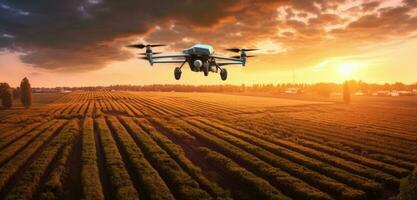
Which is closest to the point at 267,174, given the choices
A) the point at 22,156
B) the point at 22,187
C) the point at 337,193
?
the point at 337,193

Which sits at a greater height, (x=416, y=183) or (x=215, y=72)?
(x=215, y=72)

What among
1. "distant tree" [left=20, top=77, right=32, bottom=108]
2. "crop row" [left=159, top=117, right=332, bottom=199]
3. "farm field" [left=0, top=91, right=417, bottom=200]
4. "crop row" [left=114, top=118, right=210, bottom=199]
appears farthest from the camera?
"distant tree" [left=20, top=77, right=32, bottom=108]

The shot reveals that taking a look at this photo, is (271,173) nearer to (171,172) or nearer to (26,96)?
(171,172)

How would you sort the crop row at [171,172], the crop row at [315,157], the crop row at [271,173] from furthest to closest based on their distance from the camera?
the crop row at [315,157]
the crop row at [271,173]
the crop row at [171,172]

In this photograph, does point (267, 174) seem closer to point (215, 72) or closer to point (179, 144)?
point (179, 144)

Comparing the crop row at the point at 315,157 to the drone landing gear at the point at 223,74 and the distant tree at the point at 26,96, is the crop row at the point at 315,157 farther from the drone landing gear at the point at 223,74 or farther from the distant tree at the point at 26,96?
the distant tree at the point at 26,96

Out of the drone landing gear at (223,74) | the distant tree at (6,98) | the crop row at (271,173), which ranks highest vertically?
the drone landing gear at (223,74)

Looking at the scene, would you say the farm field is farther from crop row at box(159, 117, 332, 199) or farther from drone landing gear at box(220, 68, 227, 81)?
drone landing gear at box(220, 68, 227, 81)

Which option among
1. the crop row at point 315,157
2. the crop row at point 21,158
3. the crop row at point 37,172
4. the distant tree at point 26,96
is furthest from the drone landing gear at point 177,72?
the distant tree at point 26,96

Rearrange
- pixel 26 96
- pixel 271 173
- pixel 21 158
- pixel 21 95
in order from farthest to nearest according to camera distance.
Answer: pixel 21 95
pixel 26 96
pixel 21 158
pixel 271 173

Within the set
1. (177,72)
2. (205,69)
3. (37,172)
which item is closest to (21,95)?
(37,172)

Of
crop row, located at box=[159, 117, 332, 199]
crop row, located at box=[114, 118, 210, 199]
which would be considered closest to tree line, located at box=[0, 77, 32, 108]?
crop row, located at box=[114, 118, 210, 199]
